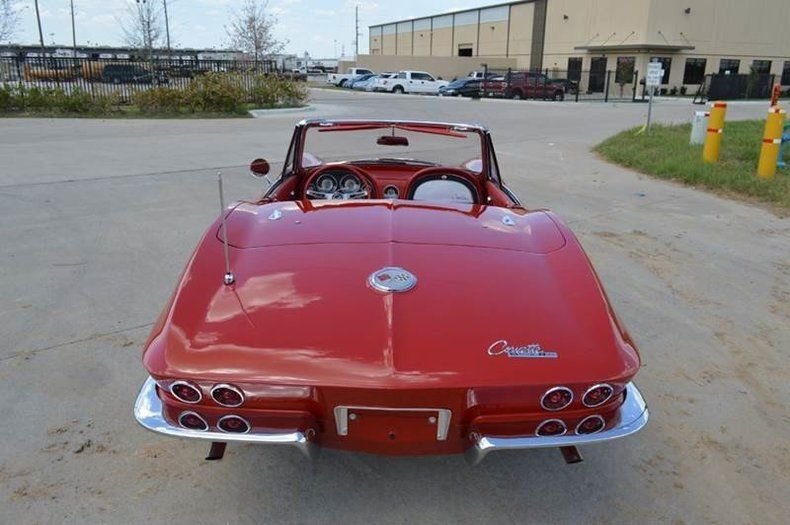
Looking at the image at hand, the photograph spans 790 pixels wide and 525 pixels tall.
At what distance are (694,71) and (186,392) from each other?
5008 centimetres

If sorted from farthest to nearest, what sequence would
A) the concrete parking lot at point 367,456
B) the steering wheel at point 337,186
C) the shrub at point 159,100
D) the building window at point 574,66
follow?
the building window at point 574,66 → the shrub at point 159,100 → the steering wheel at point 337,186 → the concrete parking lot at point 367,456

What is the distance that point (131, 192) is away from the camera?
25.9 ft

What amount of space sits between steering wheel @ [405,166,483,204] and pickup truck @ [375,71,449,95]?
3723 centimetres

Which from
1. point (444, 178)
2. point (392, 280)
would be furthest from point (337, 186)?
point (392, 280)

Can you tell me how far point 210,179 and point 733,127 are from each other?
1274cm

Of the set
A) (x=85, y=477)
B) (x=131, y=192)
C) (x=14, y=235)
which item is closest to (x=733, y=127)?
(x=131, y=192)

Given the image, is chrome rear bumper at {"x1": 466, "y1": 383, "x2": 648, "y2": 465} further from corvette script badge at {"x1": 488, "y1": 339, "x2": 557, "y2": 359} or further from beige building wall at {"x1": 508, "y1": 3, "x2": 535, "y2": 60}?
beige building wall at {"x1": 508, "y1": 3, "x2": 535, "y2": 60}

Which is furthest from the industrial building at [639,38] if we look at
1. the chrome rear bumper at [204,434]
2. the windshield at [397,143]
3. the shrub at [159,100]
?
the chrome rear bumper at [204,434]

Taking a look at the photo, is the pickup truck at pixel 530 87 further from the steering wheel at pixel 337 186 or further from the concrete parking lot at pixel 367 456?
the steering wheel at pixel 337 186

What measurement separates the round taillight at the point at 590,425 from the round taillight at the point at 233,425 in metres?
1.12

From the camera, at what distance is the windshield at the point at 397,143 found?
3975 millimetres

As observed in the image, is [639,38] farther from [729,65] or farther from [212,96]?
[212,96]

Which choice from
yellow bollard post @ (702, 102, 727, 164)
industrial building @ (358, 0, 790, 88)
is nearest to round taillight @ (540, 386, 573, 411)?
yellow bollard post @ (702, 102, 727, 164)

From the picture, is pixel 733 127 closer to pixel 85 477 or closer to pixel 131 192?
pixel 131 192
